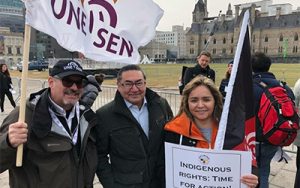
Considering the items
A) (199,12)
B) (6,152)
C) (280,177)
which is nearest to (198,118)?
(6,152)

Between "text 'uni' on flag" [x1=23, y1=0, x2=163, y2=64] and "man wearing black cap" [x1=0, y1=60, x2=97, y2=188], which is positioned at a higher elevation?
"text 'uni' on flag" [x1=23, y1=0, x2=163, y2=64]

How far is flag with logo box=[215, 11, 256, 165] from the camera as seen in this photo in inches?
88.2

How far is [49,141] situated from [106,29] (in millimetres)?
1081

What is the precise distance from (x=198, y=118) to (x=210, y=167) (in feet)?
1.65

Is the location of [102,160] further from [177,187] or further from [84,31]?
[84,31]

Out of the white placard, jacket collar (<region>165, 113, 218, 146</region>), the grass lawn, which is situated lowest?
the white placard

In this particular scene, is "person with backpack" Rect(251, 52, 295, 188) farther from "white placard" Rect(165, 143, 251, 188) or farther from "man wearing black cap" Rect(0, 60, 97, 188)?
"man wearing black cap" Rect(0, 60, 97, 188)

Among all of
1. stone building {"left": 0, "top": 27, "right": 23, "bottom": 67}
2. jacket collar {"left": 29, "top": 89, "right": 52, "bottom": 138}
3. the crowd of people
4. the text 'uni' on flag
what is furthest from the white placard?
stone building {"left": 0, "top": 27, "right": 23, "bottom": 67}

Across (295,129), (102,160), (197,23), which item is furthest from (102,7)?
(197,23)

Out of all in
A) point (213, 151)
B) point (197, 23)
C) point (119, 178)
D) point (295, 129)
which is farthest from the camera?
point (197, 23)

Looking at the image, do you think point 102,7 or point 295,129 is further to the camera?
point 295,129

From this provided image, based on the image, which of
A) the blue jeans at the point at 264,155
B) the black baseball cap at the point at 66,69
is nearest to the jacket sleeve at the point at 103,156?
the black baseball cap at the point at 66,69

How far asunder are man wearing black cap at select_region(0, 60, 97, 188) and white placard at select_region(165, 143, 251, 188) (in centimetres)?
79

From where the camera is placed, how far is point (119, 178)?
108 inches
